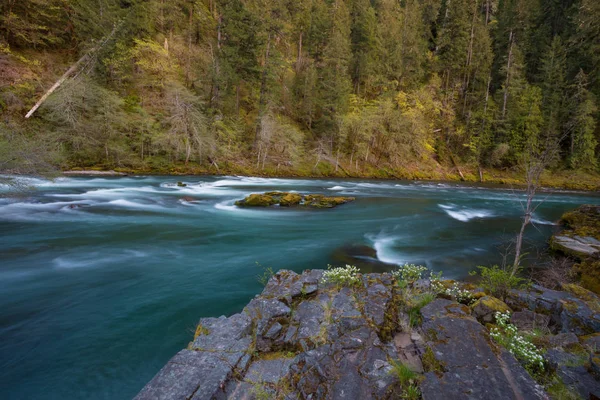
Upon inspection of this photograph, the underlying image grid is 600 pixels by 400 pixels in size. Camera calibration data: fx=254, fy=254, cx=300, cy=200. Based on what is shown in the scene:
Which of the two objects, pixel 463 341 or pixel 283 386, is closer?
pixel 283 386

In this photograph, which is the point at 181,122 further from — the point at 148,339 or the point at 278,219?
the point at 148,339

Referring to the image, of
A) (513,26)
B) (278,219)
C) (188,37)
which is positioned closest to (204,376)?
(278,219)

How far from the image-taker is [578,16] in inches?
1280

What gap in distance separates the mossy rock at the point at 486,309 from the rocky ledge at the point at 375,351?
15mm

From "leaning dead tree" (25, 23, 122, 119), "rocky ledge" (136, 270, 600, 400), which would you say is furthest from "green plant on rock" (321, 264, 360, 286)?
"leaning dead tree" (25, 23, 122, 119)

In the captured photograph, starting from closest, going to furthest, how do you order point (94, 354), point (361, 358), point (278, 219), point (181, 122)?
1. point (361, 358)
2. point (94, 354)
3. point (278, 219)
4. point (181, 122)

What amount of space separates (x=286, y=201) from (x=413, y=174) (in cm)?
2223

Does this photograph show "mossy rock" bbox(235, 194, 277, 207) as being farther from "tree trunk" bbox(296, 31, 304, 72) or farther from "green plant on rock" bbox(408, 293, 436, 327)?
"tree trunk" bbox(296, 31, 304, 72)

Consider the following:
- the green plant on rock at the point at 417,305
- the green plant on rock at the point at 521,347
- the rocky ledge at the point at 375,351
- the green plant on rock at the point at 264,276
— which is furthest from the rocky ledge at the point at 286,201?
the green plant on rock at the point at 521,347

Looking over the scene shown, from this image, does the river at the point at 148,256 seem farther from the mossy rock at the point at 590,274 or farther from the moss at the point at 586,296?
the moss at the point at 586,296

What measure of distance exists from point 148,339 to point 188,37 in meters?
34.1

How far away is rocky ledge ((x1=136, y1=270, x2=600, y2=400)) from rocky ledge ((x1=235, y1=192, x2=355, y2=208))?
33.4 ft

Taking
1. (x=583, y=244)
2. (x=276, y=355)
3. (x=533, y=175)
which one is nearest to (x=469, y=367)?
(x=276, y=355)

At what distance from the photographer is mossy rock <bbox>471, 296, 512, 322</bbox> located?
3891mm
